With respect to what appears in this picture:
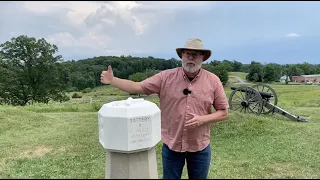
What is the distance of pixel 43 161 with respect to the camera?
20.5 ft

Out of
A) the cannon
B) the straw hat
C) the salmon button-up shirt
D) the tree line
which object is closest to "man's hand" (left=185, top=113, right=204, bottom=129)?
the salmon button-up shirt

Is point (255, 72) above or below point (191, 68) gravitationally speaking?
below

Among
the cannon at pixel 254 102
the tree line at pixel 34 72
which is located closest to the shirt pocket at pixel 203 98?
the cannon at pixel 254 102

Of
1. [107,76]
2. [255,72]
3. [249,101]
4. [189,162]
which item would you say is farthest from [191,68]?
[255,72]

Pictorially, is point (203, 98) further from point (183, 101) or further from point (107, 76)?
point (107, 76)

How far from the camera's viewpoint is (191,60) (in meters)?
2.92

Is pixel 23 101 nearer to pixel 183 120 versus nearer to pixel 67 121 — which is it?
pixel 67 121

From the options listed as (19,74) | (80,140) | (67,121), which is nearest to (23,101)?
(19,74)

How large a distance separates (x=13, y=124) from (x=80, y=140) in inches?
108

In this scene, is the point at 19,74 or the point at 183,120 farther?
the point at 19,74

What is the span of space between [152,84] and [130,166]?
32.1 inches

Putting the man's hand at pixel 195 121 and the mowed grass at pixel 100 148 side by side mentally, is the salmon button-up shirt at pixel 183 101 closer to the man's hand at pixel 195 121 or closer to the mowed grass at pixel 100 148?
the man's hand at pixel 195 121

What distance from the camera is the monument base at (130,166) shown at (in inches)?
91.5

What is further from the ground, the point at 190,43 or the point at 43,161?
the point at 190,43
